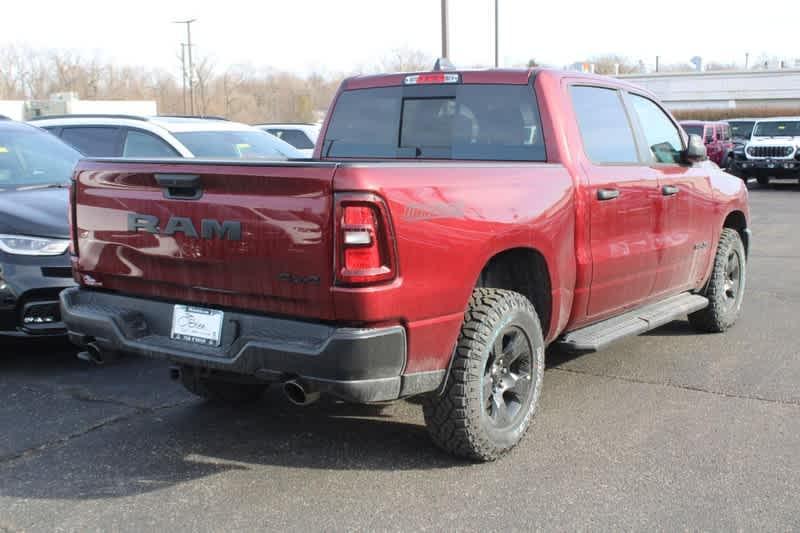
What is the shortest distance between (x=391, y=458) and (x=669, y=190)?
2654 millimetres

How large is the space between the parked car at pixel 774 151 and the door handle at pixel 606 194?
20.1 metres

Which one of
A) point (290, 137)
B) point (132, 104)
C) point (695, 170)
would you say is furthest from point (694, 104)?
point (695, 170)

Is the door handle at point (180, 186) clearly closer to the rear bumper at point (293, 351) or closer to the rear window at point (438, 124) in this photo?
the rear bumper at point (293, 351)

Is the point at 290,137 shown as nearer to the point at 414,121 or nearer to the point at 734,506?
the point at 414,121

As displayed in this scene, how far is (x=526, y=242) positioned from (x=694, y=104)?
6424 centimetres

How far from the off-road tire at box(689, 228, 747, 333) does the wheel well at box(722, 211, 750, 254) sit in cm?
11

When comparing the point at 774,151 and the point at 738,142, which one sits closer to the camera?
the point at 774,151

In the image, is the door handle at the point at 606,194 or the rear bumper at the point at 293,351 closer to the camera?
the rear bumper at the point at 293,351

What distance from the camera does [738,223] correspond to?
7.10m

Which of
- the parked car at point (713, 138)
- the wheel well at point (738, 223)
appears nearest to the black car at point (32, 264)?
the wheel well at point (738, 223)

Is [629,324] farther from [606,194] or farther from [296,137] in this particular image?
[296,137]

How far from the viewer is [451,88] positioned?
5.07 meters

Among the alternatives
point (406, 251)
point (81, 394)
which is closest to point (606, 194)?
point (406, 251)

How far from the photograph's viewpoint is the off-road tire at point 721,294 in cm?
663
